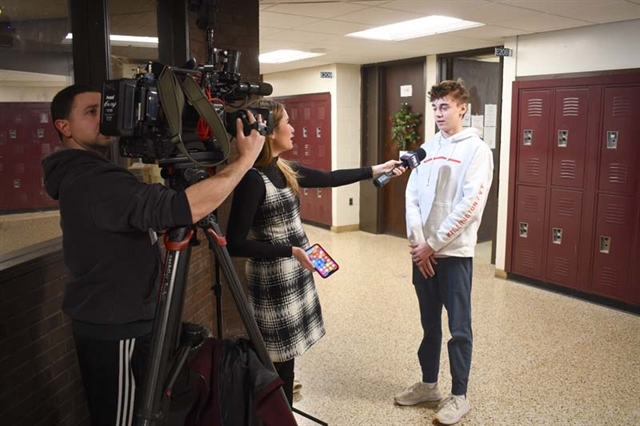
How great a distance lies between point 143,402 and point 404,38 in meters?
4.15

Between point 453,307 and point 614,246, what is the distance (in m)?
2.37

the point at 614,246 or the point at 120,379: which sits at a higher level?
the point at 120,379

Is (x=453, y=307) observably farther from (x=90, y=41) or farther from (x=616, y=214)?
(x=616, y=214)

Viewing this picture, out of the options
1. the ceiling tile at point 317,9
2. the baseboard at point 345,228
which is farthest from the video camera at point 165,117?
the baseboard at point 345,228

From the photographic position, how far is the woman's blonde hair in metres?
1.95

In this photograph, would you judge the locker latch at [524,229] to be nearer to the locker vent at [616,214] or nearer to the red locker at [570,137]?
the red locker at [570,137]

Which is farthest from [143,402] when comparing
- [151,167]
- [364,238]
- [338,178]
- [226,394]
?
[364,238]

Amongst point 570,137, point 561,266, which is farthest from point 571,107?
point 561,266

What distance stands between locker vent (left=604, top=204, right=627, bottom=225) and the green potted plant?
248 centimetres

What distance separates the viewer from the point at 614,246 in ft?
13.5

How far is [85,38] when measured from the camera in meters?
2.29

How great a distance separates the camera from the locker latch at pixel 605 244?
416 centimetres

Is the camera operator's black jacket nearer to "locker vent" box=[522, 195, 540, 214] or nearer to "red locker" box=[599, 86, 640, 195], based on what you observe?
"red locker" box=[599, 86, 640, 195]

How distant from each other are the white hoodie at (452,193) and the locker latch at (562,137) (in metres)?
2.26
